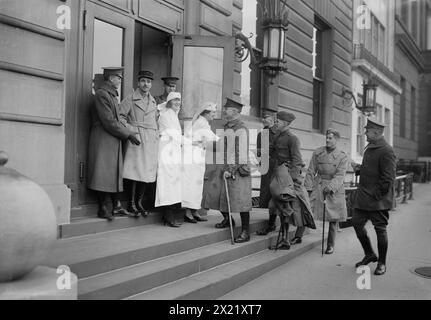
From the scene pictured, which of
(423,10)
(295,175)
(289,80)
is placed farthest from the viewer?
(423,10)

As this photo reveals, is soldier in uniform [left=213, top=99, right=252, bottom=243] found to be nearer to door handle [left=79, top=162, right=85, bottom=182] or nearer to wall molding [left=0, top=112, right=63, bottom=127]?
door handle [left=79, top=162, right=85, bottom=182]

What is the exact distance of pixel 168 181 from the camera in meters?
6.67

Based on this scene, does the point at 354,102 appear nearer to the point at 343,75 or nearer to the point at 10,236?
the point at 343,75

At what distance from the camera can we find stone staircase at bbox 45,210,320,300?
14.8 ft

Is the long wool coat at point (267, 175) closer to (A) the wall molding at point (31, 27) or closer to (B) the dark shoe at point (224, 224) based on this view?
(B) the dark shoe at point (224, 224)

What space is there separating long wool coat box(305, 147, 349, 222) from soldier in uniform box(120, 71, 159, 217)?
261cm

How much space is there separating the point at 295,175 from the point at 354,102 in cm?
1158

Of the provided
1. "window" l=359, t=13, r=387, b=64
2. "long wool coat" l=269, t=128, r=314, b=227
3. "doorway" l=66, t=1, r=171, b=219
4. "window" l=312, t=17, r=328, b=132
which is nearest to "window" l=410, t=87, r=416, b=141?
"window" l=359, t=13, r=387, b=64

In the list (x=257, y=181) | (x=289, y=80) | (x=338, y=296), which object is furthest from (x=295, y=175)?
(x=289, y=80)

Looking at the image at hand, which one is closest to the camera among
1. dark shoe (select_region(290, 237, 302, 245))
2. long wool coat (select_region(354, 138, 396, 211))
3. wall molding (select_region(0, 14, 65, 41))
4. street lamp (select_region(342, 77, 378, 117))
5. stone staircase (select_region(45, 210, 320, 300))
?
stone staircase (select_region(45, 210, 320, 300))

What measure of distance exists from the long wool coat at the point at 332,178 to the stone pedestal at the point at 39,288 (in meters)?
4.66

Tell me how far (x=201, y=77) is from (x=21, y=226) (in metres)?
5.57

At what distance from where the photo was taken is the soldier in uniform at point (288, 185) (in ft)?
22.9

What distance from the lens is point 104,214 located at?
6.20 m
